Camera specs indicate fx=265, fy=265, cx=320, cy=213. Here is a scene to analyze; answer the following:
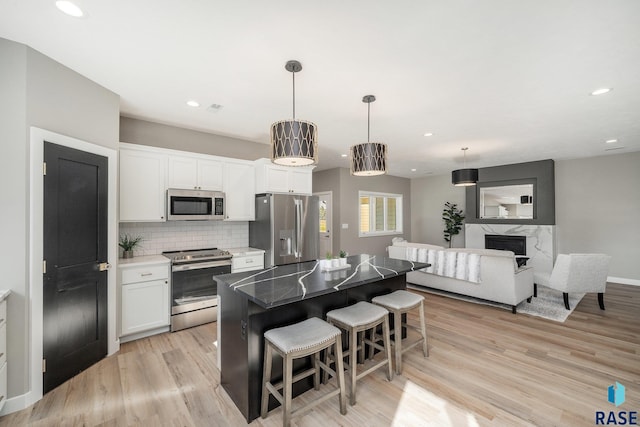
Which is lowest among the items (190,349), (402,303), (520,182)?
(190,349)

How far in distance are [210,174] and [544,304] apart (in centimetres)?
560

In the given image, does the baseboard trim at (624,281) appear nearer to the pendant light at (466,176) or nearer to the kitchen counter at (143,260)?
the pendant light at (466,176)

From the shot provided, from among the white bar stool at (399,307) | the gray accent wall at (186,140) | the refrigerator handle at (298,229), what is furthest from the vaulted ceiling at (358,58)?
the white bar stool at (399,307)

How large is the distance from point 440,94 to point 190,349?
12.8ft

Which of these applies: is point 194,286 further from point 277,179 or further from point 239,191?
point 277,179

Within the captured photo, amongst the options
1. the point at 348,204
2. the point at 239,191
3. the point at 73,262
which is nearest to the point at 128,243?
the point at 73,262

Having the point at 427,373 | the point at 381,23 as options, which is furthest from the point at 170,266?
the point at 381,23

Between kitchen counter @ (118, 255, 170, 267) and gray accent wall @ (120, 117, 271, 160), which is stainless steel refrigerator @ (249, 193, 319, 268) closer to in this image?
gray accent wall @ (120, 117, 271, 160)

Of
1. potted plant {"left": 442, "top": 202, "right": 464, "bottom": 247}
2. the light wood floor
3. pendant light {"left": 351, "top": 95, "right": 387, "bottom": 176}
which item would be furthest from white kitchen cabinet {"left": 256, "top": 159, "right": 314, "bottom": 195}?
potted plant {"left": 442, "top": 202, "right": 464, "bottom": 247}

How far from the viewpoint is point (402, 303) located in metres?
2.50

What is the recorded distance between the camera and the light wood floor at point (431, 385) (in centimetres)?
192

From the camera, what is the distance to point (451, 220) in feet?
25.4

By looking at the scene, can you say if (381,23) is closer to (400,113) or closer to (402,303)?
(400,113)

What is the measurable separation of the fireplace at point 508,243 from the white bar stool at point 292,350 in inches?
243
